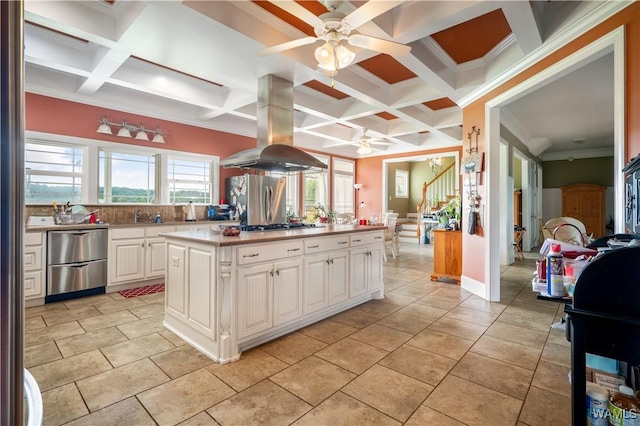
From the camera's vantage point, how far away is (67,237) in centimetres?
380

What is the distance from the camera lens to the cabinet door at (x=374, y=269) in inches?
151

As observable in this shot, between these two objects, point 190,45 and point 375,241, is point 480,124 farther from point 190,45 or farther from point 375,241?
point 190,45

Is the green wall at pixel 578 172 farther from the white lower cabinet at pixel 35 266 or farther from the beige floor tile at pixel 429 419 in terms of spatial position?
the white lower cabinet at pixel 35 266

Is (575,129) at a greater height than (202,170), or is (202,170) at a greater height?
(575,129)

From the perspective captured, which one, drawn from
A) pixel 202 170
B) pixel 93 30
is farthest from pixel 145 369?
pixel 202 170

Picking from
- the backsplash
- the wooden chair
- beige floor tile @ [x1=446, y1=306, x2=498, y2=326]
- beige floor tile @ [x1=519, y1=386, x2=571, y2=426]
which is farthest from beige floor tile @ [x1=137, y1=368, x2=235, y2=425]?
the wooden chair

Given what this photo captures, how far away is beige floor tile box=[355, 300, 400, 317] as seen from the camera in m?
3.47

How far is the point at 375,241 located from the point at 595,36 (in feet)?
9.17

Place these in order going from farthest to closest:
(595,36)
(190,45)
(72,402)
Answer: (190,45) → (595,36) → (72,402)

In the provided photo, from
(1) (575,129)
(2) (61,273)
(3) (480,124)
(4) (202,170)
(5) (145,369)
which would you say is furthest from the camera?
(1) (575,129)

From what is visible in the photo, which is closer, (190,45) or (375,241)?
(190,45)

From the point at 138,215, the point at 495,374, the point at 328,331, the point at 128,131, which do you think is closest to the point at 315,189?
the point at 138,215

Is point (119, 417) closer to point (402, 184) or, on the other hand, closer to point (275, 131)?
point (275, 131)

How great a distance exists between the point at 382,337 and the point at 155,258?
3565mm
